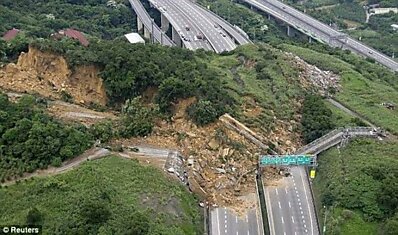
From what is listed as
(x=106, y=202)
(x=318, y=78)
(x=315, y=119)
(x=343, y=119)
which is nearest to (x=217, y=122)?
(x=315, y=119)

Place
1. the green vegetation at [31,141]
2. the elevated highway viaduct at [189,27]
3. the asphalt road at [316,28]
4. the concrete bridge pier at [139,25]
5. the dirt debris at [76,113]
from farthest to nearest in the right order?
the concrete bridge pier at [139,25] → the asphalt road at [316,28] → the elevated highway viaduct at [189,27] → the dirt debris at [76,113] → the green vegetation at [31,141]

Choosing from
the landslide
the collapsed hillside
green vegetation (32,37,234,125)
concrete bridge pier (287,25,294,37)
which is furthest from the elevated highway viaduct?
the landslide

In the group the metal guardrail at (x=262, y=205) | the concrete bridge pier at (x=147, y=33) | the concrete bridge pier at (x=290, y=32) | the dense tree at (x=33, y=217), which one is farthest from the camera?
the concrete bridge pier at (x=290, y=32)

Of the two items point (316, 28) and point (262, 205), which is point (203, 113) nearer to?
point (262, 205)

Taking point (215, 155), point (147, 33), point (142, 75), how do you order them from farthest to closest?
point (147, 33) → point (142, 75) → point (215, 155)

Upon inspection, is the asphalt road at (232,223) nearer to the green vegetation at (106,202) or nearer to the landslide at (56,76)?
the green vegetation at (106,202)

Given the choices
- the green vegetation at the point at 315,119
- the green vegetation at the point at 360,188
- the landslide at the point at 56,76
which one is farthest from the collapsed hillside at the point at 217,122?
the green vegetation at the point at 360,188

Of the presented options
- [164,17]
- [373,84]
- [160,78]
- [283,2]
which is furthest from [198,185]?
[283,2]
